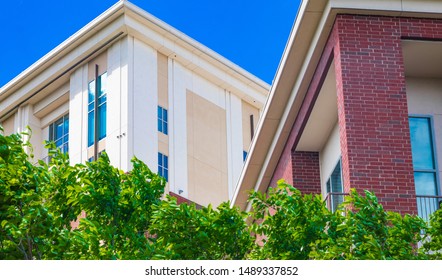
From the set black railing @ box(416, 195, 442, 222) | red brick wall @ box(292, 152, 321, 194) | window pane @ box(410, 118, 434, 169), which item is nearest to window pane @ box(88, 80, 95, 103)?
red brick wall @ box(292, 152, 321, 194)

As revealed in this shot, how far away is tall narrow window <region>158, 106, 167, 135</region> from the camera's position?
58062 mm

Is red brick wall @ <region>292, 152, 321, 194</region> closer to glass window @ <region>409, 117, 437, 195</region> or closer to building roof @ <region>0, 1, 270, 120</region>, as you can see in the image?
glass window @ <region>409, 117, 437, 195</region>

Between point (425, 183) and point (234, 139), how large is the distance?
123 ft

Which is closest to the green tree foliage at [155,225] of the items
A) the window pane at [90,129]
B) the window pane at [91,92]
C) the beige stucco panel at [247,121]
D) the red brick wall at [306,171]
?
the red brick wall at [306,171]

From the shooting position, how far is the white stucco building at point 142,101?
56.7 metres

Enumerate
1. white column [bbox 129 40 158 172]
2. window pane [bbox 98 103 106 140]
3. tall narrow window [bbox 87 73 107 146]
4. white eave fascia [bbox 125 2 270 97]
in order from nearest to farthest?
white column [bbox 129 40 158 172], window pane [bbox 98 103 106 140], tall narrow window [bbox 87 73 107 146], white eave fascia [bbox 125 2 270 97]

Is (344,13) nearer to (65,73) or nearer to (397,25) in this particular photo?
(397,25)

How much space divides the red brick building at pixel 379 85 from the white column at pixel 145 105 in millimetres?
26953

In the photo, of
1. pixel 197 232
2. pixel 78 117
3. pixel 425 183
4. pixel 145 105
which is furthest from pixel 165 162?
pixel 197 232

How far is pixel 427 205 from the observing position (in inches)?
993

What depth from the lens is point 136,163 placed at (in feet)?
70.4

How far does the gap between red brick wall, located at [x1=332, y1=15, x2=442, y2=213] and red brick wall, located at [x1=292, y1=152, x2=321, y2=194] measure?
6.31 m
